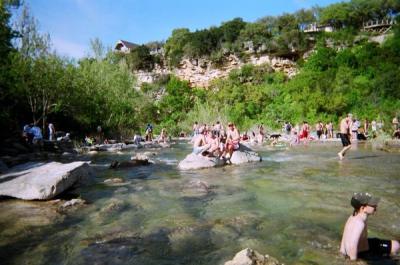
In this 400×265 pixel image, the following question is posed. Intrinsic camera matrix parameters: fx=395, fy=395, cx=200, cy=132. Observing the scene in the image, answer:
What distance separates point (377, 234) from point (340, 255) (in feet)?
4.10

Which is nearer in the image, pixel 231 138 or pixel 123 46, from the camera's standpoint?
pixel 231 138

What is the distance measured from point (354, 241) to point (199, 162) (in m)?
10.0

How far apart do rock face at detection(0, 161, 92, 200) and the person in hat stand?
21.2ft

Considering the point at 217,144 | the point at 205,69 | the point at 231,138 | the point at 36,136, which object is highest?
the point at 205,69

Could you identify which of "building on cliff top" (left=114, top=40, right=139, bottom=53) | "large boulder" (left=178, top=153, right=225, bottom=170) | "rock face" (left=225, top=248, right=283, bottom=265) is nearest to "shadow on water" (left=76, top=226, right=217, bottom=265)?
"rock face" (left=225, top=248, right=283, bottom=265)

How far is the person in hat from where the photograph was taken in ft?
15.3

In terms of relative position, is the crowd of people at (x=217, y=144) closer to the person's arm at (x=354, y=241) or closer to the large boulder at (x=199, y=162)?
the large boulder at (x=199, y=162)

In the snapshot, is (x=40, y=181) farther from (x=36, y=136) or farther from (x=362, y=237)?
(x=36, y=136)

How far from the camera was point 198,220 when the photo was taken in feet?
23.7

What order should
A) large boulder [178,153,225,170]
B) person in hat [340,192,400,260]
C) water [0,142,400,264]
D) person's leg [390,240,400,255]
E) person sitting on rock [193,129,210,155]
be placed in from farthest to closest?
person sitting on rock [193,129,210,155] < large boulder [178,153,225,170] < water [0,142,400,264] < person's leg [390,240,400,255] < person in hat [340,192,400,260]

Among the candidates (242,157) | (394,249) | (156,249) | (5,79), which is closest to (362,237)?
(394,249)

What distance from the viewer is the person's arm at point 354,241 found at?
470 cm

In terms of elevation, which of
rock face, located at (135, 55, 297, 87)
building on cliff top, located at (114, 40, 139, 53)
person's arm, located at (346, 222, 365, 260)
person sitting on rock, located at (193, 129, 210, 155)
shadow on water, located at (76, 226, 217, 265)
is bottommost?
shadow on water, located at (76, 226, 217, 265)

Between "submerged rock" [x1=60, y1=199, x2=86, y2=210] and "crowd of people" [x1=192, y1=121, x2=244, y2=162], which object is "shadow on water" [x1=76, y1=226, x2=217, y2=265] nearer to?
"submerged rock" [x1=60, y1=199, x2=86, y2=210]
